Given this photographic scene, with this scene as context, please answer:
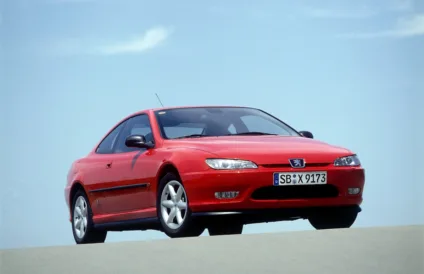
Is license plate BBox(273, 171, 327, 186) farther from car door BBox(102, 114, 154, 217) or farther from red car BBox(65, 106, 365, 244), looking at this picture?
car door BBox(102, 114, 154, 217)

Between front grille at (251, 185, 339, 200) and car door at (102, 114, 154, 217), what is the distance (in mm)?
1433

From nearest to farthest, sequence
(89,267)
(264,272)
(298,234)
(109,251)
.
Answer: (264,272)
(89,267)
(109,251)
(298,234)

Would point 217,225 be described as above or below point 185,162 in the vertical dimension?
below

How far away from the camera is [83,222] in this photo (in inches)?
505

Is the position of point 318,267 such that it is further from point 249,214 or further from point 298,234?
point 249,214

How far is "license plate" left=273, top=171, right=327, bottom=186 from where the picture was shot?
9938mm

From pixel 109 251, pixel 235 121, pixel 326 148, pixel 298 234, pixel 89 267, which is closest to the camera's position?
pixel 89 267

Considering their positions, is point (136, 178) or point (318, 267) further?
point (136, 178)

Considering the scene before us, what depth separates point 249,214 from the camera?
9898mm

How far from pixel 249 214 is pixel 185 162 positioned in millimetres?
873

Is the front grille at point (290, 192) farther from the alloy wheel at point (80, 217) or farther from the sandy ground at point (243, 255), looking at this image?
the alloy wheel at point (80, 217)

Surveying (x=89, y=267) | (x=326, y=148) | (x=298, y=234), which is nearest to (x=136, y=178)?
(x=326, y=148)

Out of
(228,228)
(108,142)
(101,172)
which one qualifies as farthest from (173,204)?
(108,142)

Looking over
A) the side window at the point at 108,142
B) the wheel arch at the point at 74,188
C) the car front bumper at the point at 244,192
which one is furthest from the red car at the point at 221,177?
the wheel arch at the point at 74,188
